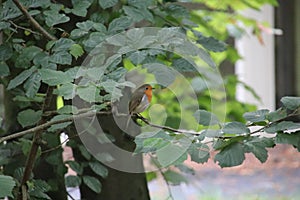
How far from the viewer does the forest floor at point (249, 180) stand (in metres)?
2.42

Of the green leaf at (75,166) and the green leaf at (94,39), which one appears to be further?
the green leaf at (75,166)

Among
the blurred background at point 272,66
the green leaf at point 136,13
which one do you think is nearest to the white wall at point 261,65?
the blurred background at point 272,66

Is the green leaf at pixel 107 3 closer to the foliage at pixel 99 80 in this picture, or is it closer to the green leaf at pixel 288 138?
the foliage at pixel 99 80

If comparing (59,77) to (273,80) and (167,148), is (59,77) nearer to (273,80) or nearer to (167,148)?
(167,148)

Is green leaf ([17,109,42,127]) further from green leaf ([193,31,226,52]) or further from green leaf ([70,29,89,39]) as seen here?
green leaf ([193,31,226,52])

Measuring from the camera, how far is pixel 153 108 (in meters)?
1.10

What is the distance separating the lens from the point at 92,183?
3.85 feet

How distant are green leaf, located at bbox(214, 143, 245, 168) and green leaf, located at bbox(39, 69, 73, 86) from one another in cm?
20

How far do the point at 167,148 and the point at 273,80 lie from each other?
125 inches

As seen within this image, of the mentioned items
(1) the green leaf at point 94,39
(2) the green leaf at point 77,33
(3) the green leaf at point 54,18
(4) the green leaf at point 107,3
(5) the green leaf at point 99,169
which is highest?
(4) the green leaf at point 107,3

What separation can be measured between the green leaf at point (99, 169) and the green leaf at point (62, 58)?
30cm

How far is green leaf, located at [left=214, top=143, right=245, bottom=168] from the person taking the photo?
81 centimetres

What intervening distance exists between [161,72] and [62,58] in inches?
6.7

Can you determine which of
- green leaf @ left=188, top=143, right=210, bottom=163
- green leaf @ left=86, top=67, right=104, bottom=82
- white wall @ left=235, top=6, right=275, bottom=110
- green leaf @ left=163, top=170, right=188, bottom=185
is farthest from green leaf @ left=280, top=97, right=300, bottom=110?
white wall @ left=235, top=6, right=275, bottom=110
